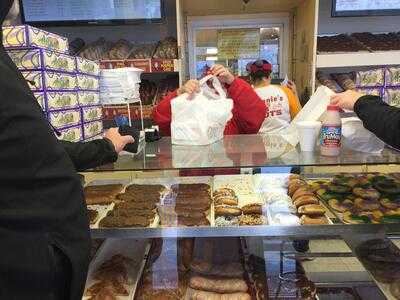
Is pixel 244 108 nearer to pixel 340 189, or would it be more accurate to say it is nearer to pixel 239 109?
pixel 239 109

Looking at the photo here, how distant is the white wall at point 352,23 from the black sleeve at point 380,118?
8.06ft

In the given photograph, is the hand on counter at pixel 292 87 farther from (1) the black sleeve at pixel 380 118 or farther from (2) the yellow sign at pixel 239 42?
(1) the black sleeve at pixel 380 118

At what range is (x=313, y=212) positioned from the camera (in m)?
1.46

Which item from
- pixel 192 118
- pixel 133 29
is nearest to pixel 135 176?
pixel 192 118

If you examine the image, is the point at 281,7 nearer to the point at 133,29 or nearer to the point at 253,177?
the point at 133,29

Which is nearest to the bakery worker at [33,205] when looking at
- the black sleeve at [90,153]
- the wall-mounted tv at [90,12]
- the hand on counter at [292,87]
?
the black sleeve at [90,153]

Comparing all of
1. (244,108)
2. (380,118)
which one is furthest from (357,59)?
(380,118)

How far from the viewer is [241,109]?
225 centimetres

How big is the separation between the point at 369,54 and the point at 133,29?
2.13 m

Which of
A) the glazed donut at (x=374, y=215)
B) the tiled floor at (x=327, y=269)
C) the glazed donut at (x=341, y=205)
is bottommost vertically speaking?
the tiled floor at (x=327, y=269)

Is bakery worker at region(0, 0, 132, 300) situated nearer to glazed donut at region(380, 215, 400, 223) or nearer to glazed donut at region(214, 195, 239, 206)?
glazed donut at region(214, 195, 239, 206)

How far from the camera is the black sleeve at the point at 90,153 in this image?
124cm

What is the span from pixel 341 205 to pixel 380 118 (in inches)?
20.1

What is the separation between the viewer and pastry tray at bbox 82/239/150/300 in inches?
69.5
